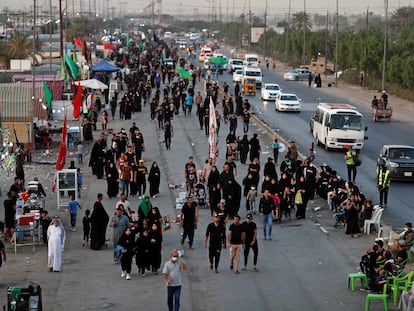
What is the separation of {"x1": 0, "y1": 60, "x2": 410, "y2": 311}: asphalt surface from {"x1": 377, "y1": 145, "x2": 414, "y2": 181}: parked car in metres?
5.01

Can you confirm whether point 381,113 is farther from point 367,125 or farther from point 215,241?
point 215,241

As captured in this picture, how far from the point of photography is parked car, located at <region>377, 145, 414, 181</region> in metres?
30.7

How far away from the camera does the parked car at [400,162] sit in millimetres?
30745

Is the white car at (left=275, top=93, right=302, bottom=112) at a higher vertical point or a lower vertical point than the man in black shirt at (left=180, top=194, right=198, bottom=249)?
A: lower

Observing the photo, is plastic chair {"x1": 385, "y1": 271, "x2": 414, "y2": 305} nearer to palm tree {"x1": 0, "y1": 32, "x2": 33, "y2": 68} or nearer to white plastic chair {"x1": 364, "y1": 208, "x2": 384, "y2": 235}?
white plastic chair {"x1": 364, "y1": 208, "x2": 384, "y2": 235}

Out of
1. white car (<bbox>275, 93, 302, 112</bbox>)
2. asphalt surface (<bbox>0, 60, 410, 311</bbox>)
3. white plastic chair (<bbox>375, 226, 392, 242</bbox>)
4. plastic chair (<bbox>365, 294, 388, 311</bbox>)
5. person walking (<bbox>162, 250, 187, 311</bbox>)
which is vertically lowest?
white car (<bbox>275, 93, 302, 112</bbox>)

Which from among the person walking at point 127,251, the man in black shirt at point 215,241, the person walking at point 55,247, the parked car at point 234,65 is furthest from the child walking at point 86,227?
the parked car at point 234,65

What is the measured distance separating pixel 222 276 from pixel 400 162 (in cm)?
1282

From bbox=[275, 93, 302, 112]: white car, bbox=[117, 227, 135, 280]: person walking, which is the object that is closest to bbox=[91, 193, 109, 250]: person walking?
bbox=[117, 227, 135, 280]: person walking

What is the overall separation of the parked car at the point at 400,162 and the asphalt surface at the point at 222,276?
501 centimetres

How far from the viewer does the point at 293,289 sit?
1850cm

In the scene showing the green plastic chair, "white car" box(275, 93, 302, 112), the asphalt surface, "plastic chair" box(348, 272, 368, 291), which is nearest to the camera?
the green plastic chair

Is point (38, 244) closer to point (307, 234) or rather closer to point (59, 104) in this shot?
point (307, 234)

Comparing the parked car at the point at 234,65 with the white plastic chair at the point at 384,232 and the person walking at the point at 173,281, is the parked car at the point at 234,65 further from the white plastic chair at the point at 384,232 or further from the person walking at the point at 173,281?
the person walking at the point at 173,281
